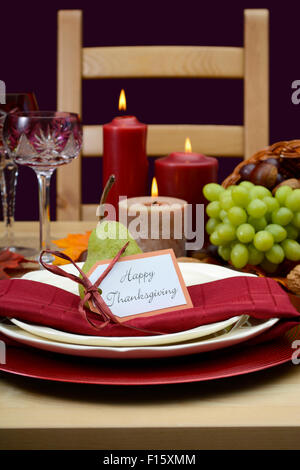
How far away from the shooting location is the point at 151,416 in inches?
19.5

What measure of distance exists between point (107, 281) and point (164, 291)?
6 cm

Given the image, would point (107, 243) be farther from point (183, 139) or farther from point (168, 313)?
point (183, 139)

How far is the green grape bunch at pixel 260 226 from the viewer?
2.82ft

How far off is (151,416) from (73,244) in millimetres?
605

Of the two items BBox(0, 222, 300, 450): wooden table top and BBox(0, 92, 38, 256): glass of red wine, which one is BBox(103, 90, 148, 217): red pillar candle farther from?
BBox(0, 222, 300, 450): wooden table top

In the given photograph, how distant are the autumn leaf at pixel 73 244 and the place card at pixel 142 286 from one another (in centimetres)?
33

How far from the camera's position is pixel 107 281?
2.07ft

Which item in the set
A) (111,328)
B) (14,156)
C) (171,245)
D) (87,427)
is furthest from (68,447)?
(14,156)

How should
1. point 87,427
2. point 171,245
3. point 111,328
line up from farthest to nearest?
point 171,245 < point 111,328 < point 87,427

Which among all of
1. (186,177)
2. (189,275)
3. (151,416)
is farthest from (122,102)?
(151,416)

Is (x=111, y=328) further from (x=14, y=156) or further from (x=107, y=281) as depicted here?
(x=14, y=156)

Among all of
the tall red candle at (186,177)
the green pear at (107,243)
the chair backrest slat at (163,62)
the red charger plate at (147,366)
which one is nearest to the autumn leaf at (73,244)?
the tall red candle at (186,177)

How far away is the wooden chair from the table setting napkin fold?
0.90 metres
